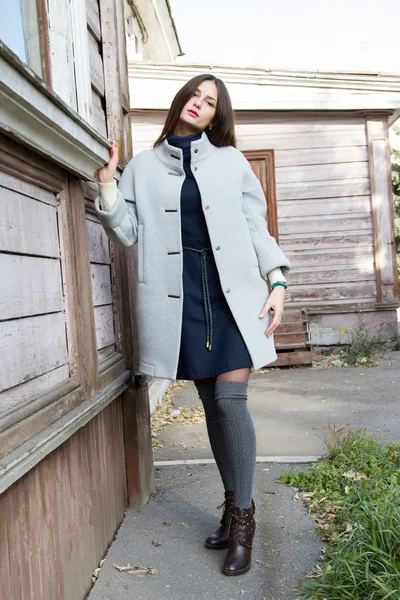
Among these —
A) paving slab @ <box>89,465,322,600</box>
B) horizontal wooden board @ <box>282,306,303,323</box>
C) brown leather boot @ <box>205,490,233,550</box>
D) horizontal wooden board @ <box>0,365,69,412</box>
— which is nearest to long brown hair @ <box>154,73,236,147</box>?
horizontal wooden board @ <box>0,365,69,412</box>

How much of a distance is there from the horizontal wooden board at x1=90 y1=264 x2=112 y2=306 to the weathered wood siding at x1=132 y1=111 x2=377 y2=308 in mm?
→ 6278

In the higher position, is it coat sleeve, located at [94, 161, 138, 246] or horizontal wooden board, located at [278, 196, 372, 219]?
horizontal wooden board, located at [278, 196, 372, 219]

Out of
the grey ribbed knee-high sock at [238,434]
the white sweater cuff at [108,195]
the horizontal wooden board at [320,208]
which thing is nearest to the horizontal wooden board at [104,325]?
the white sweater cuff at [108,195]

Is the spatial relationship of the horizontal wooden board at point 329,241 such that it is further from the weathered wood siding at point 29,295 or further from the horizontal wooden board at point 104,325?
the weathered wood siding at point 29,295

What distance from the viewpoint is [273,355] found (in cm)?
267

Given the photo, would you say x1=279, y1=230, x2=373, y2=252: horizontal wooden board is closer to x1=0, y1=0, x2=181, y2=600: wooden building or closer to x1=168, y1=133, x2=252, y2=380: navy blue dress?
x1=0, y1=0, x2=181, y2=600: wooden building

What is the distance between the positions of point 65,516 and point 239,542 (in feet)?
2.47

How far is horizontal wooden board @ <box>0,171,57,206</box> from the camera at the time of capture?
1.71m

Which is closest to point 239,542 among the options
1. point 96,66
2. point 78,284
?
point 78,284

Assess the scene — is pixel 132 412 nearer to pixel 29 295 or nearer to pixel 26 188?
pixel 29 295

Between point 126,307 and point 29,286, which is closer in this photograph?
point 29,286

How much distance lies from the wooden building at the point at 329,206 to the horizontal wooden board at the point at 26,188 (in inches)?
269

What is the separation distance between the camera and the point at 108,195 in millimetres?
2529

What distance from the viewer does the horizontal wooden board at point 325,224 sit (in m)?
8.95
